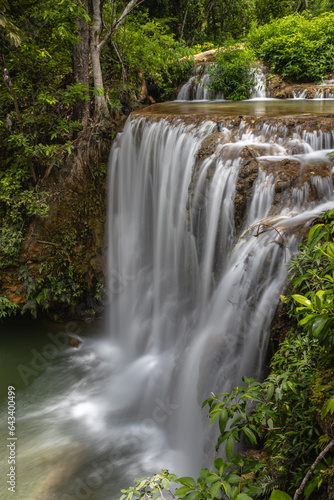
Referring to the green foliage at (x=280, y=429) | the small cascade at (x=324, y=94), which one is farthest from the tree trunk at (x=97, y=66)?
the green foliage at (x=280, y=429)

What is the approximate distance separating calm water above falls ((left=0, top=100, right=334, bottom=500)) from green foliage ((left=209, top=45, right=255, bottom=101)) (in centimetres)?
310

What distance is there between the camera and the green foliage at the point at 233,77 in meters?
8.78

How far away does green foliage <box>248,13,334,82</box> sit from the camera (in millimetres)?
9047

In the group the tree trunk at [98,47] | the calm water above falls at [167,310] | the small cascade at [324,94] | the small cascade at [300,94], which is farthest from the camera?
the small cascade at [300,94]

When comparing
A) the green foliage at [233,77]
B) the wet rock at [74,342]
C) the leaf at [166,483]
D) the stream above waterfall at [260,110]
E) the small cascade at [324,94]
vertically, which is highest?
the green foliage at [233,77]

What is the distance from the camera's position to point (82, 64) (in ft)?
22.0

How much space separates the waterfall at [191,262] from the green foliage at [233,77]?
3.73 m

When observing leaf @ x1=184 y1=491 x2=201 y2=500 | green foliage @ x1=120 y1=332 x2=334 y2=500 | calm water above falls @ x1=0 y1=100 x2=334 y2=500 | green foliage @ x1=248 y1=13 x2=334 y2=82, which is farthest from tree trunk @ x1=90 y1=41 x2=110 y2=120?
leaf @ x1=184 y1=491 x2=201 y2=500

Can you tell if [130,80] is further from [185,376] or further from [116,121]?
[185,376]

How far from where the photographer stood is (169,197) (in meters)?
5.57

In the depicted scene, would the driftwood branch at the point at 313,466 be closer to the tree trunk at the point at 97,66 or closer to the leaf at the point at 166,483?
the leaf at the point at 166,483

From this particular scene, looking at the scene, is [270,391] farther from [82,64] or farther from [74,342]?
[82,64]

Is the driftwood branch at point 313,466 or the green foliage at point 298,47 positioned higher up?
the green foliage at point 298,47

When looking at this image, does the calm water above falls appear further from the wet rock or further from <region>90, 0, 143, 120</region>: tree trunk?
<region>90, 0, 143, 120</region>: tree trunk
